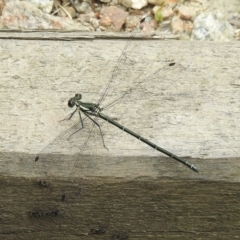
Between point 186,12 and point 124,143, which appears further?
point 186,12

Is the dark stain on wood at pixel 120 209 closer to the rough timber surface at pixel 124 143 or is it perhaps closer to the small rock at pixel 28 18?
the rough timber surface at pixel 124 143

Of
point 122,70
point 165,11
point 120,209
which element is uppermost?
point 122,70

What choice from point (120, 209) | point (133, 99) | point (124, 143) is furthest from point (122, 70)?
point (120, 209)

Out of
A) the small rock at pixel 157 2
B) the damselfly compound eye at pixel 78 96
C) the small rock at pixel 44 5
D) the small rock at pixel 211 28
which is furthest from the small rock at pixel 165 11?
the damselfly compound eye at pixel 78 96

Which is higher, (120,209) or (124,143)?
(124,143)

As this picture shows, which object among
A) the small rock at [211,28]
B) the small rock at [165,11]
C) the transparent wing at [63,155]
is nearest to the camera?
the transparent wing at [63,155]

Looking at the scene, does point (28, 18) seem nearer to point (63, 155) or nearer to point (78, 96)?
point (78, 96)

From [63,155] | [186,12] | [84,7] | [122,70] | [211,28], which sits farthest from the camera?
[84,7]
